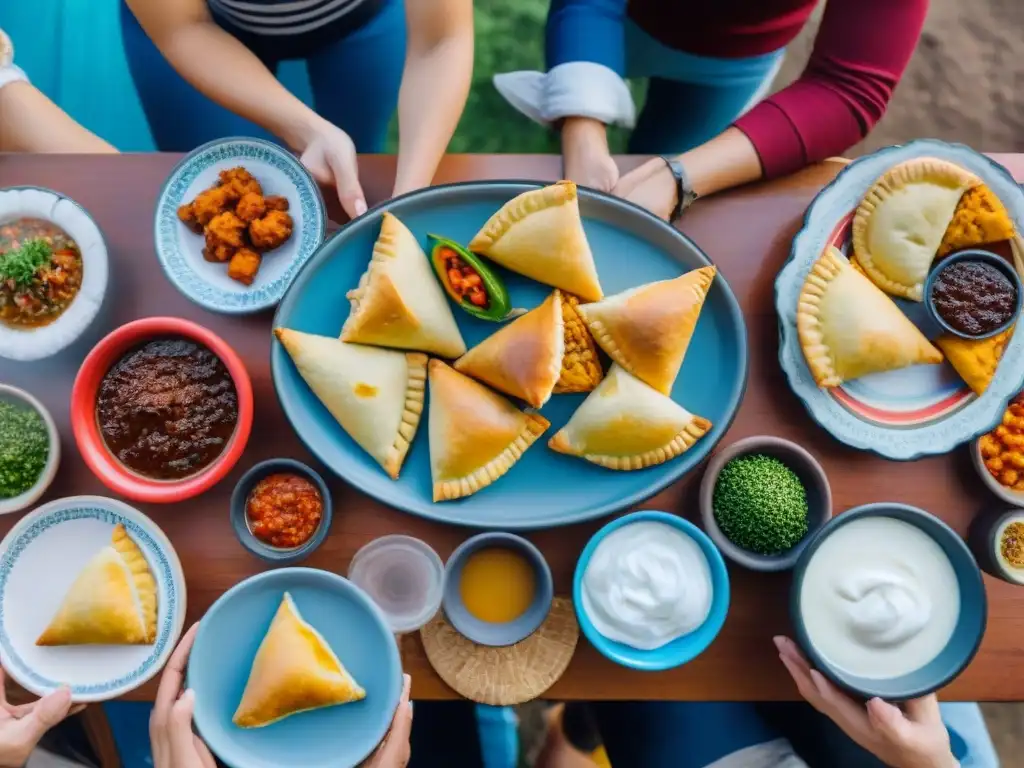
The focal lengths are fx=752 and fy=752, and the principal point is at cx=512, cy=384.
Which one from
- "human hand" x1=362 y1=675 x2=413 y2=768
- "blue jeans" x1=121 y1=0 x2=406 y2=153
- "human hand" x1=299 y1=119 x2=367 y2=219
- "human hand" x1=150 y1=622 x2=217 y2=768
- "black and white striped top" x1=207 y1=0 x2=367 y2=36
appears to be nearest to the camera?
"human hand" x1=150 y1=622 x2=217 y2=768

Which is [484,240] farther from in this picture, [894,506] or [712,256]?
[894,506]

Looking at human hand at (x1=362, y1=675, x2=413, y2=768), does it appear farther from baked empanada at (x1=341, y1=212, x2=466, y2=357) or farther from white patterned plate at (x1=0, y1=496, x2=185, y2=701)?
baked empanada at (x1=341, y1=212, x2=466, y2=357)

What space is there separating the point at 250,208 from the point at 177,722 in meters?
1.02

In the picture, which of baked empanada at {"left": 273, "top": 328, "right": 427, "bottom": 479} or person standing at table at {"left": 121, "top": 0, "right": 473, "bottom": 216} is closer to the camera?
baked empanada at {"left": 273, "top": 328, "right": 427, "bottom": 479}

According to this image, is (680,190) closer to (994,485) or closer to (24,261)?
(994,485)

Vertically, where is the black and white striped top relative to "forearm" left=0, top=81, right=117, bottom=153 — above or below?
above

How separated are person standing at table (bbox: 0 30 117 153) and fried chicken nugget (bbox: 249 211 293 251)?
0.56 m

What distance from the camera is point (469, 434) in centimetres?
154

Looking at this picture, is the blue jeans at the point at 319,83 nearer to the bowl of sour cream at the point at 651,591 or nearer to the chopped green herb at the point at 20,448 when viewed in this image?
the chopped green herb at the point at 20,448

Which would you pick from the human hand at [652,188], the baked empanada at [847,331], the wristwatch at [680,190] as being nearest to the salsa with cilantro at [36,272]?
the human hand at [652,188]

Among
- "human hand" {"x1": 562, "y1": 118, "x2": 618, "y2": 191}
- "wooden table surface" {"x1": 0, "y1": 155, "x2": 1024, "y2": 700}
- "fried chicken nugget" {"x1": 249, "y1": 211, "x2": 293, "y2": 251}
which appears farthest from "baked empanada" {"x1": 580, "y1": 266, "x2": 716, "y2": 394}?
"fried chicken nugget" {"x1": 249, "y1": 211, "x2": 293, "y2": 251}

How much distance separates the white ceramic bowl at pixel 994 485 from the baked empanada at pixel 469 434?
912 mm

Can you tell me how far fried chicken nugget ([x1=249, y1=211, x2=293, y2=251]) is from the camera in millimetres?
1558

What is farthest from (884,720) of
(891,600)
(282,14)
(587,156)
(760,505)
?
(282,14)
